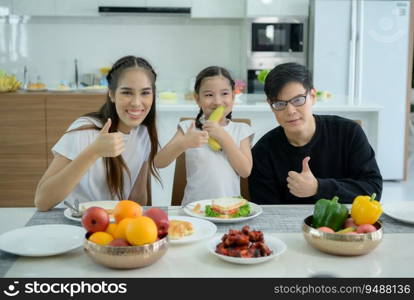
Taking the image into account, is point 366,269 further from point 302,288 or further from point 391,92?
point 391,92

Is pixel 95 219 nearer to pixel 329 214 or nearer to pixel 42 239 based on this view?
pixel 42 239

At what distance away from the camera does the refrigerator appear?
5.34m

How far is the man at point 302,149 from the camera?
2.07 metres

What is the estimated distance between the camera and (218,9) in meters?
5.71

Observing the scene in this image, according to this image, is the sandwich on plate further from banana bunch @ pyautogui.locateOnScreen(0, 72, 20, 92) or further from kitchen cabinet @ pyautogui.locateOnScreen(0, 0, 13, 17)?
kitchen cabinet @ pyautogui.locateOnScreen(0, 0, 13, 17)

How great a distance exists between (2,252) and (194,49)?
189 inches

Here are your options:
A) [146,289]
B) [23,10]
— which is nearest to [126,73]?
[146,289]

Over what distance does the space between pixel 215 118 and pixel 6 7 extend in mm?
4112

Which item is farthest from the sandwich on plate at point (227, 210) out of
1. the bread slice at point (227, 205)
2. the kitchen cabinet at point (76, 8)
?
the kitchen cabinet at point (76, 8)

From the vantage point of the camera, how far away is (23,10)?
18.4 ft

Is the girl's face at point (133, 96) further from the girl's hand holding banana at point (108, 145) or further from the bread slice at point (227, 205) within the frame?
the bread slice at point (227, 205)

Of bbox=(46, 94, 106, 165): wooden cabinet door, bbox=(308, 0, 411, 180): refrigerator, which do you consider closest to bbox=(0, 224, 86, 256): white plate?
bbox=(46, 94, 106, 165): wooden cabinet door

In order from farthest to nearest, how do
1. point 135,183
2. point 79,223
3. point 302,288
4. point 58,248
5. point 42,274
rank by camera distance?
point 135,183 < point 79,223 < point 58,248 < point 42,274 < point 302,288

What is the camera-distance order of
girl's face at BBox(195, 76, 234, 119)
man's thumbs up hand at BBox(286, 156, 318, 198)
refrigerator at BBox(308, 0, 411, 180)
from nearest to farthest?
man's thumbs up hand at BBox(286, 156, 318, 198) → girl's face at BBox(195, 76, 234, 119) → refrigerator at BBox(308, 0, 411, 180)
